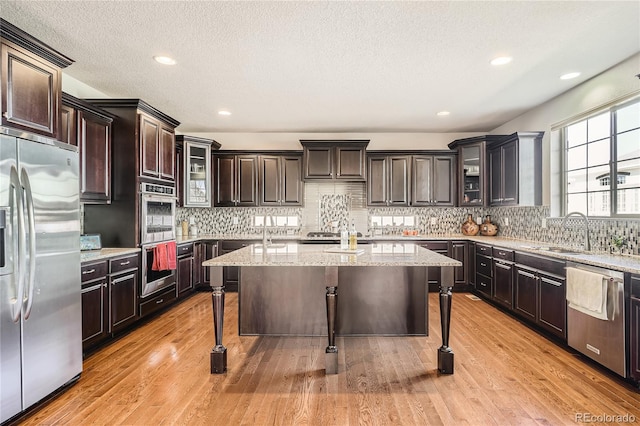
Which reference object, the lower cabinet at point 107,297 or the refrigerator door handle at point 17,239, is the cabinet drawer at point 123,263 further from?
the refrigerator door handle at point 17,239

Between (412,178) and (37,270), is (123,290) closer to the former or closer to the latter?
(37,270)

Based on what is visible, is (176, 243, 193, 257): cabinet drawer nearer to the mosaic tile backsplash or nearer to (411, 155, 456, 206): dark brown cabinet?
the mosaic tile backsplash

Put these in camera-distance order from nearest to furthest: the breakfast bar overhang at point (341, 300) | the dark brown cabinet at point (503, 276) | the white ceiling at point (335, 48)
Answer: the white ceiling at point (335, 48) → the breakfast bar overhang at point (341, 300) → the dark brown cabinet at point (503, 276)

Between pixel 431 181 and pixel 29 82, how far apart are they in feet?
17.4

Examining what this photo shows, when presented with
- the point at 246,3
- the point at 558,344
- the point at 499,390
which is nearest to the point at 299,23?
the point at 246,3

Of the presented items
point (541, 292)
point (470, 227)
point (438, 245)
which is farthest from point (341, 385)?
point (470, 227)

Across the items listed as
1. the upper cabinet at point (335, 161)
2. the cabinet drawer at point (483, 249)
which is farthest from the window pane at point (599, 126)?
the upper cabinet at point (335, 161)

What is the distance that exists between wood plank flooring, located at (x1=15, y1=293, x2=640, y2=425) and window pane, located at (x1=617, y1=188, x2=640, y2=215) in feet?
4.99

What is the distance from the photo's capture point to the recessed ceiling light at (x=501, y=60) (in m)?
3.19

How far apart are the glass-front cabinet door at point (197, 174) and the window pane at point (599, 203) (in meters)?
5.25

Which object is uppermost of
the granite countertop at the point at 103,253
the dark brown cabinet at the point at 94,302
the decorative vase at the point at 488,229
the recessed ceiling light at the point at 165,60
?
the recessed ceiling light at the point at 165,60

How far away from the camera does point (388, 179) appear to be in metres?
5.93

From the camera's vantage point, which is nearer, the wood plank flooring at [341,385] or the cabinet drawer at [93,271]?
the wood plank flooring at [341,385]

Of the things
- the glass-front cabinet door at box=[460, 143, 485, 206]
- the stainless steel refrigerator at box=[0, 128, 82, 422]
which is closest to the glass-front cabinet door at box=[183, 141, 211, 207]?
the stainless steel refrigerator at box=[0, 128, 82, 422]
